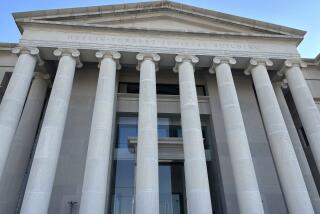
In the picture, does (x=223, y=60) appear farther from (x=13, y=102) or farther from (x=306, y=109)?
(x=13, y=102)

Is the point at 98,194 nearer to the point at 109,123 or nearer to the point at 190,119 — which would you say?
the point at 109,123

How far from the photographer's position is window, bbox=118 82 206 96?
25439 mm

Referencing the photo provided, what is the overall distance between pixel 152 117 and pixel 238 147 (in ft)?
20.4

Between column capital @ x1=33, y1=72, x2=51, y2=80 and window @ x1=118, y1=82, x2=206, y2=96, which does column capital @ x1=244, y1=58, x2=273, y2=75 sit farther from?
column capital @ x1=33, y1=72, x2=51, y2=80

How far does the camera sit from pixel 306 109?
20.3 m

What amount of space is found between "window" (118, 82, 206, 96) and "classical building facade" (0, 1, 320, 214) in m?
0.12

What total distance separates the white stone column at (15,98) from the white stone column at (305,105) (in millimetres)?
20706

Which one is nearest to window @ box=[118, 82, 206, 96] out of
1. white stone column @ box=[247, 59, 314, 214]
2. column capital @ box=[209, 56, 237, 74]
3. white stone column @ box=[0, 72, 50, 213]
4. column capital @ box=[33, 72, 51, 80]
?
column capital @ box=[209, 56, 237, 74]

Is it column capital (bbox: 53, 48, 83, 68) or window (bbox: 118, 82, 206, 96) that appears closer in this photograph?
column capital (bbox: 53, 48, 83, 68)

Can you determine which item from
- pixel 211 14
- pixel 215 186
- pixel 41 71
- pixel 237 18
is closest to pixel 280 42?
pixel 237 18

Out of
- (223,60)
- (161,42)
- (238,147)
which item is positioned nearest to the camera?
(238,147)

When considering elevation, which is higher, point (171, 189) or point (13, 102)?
point (13, 102)

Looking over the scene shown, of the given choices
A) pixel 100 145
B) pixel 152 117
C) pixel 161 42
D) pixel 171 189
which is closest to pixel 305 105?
pixel 152 117

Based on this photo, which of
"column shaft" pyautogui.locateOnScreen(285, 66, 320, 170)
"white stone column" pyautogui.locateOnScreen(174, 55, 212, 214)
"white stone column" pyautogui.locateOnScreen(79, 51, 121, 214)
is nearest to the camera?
"white stone column" pyautogui.locateOnScreen(79, 51, 121, 214)
